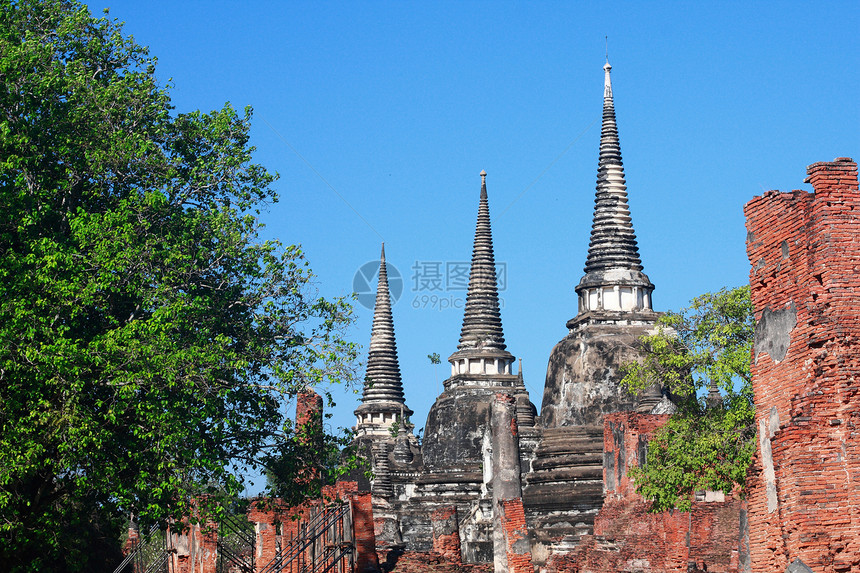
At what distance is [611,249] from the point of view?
41.4 m

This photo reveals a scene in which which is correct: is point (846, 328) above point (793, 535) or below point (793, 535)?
above

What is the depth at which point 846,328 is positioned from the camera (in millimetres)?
11359

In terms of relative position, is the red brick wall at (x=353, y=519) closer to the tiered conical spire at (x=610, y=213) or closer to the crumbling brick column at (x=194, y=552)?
the crumbling brick column at (x=194, y=552)

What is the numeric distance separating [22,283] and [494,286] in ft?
116

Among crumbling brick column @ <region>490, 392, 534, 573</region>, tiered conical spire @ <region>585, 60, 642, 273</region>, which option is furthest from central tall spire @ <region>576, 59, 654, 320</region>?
crumbling brick column @ <region>490, 392, 534, 573</region>

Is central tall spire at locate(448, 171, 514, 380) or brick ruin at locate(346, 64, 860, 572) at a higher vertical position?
central tall spire at locate(448, 171, 514, 380)

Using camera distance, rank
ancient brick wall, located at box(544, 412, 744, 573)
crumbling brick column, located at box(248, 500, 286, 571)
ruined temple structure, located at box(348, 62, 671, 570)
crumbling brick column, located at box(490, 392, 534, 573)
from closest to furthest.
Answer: ancient brick wall, located at box(544, 412, 744, 573)
crumbling brick column, located at box(248, 500, 286, 571)
crumbling brick column, located at box(490, 392, 534, 573)
ruined temple structure, located at box(348, 62, 671, 570)

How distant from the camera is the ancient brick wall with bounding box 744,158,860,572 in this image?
36.6ft

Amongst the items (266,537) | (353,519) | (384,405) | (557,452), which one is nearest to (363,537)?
(353,519)

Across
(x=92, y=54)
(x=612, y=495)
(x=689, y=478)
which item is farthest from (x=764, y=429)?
(x=612, y=495)

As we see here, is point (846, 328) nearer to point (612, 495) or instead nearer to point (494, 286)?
point (612, 495)

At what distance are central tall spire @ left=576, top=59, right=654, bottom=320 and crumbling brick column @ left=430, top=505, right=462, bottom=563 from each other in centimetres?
1429

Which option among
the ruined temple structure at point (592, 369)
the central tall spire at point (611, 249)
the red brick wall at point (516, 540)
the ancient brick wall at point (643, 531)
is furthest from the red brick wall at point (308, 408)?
the central tall spire at point (611, 249)

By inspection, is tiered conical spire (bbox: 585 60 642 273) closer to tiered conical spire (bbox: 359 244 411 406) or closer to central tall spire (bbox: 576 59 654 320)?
central tall spire (bbox: 576 59 654 320)
